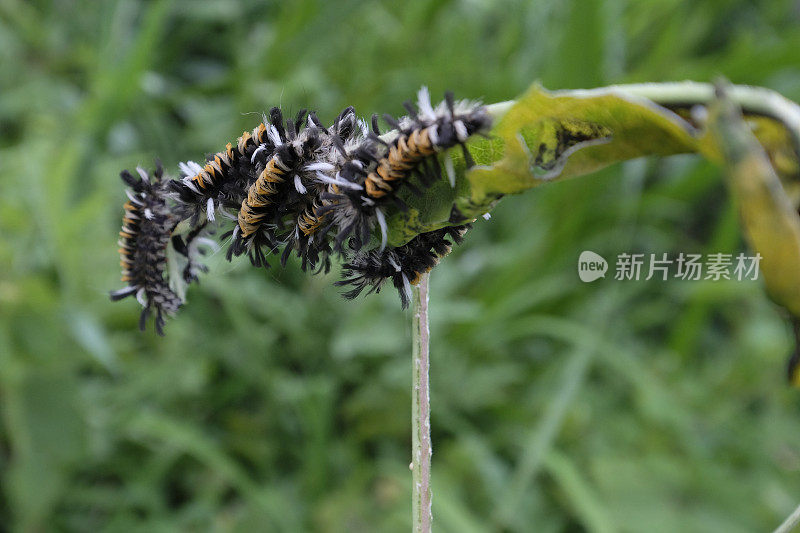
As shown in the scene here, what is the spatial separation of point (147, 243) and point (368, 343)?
1069 mm

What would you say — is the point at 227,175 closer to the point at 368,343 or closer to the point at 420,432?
the point at 420,432

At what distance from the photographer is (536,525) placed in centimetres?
174

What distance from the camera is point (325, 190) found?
52 cm

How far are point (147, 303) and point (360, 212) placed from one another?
0.32 meters

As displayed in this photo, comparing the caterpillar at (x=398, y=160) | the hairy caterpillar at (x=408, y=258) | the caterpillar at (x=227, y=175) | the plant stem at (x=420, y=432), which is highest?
the caterpillar at (x=227, y=175)

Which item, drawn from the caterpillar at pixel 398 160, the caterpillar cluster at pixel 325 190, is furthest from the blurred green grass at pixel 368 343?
the caterpillar at pixel 398 160

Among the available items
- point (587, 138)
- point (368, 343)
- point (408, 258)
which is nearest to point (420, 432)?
point (408, 258)

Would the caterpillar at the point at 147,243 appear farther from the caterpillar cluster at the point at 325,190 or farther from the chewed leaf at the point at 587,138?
the chewed leaf at the point at 587,138

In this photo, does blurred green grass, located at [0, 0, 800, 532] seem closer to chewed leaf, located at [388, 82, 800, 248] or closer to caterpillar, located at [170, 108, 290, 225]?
caterpillar, located at [170, 108, 290, 225]

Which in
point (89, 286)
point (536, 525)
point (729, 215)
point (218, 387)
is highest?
point (729, 215)

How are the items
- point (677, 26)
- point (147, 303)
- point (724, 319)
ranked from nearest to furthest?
point (147, 303)
point (677, 26)
point (724, 319)

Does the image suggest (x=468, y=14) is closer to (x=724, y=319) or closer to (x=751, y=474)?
(x=724, y=319)

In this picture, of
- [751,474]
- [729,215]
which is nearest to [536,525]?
[751,474]

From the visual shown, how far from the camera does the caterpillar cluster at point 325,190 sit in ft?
1.53
